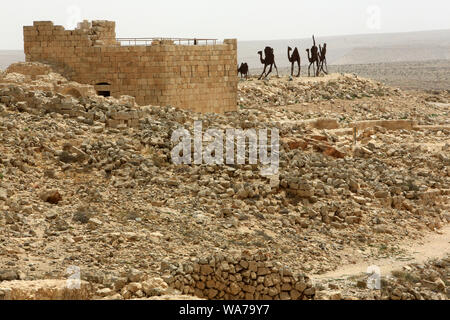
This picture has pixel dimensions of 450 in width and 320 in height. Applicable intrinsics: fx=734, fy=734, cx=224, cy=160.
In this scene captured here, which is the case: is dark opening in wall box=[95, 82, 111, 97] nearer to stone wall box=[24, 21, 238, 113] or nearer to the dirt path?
stone wall box=[24, 21, 238, 113]

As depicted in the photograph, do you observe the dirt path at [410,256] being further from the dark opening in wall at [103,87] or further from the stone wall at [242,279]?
the dark opening in wall at [103,87]

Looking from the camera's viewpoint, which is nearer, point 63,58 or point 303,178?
point 303,178

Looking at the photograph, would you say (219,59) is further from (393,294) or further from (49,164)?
(393,294)

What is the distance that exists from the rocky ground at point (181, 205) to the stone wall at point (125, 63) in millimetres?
1185

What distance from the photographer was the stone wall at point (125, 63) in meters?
16.8

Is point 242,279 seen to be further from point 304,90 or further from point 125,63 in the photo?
point 304,90

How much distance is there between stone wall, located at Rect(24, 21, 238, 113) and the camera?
1683cm

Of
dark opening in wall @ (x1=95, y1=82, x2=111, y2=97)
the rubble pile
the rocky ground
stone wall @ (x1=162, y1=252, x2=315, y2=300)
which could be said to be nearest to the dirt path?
the rocky ground

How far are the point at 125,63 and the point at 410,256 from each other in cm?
878

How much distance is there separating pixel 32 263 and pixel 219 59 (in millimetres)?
10591

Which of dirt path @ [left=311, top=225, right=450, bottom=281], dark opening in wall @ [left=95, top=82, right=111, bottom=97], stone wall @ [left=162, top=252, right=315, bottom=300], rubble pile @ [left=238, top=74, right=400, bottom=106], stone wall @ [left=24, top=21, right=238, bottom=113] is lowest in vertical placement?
dirt path @ [left=311, top=225, right=450, bottom=281]

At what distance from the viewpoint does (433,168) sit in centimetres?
1475

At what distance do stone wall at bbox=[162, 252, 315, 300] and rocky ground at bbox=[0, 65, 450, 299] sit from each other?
0.6 inches

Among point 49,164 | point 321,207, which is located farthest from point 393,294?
point 49,164
